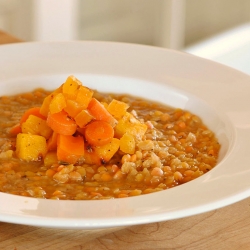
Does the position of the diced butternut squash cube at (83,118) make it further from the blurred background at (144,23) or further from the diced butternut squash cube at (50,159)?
the blurred background at (144,23)

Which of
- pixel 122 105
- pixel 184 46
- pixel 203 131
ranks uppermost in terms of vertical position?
pixel 122 105

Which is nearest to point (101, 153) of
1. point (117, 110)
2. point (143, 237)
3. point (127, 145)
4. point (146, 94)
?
point (127, 145)

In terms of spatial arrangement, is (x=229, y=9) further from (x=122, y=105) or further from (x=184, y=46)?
(x=122, y=105)

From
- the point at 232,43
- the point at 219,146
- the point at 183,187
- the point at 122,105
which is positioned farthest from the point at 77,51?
the point at 232,43

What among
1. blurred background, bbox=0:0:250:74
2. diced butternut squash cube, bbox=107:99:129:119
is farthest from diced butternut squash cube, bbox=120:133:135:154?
blurred background, bbox=0:0:250:74

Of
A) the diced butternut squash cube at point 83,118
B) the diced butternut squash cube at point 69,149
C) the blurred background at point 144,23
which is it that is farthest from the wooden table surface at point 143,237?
the blurred background at point 144,23

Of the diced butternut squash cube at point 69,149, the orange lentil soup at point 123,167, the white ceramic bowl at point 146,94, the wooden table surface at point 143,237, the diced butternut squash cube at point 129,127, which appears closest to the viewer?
the white ceramic bowl at point 146,94
